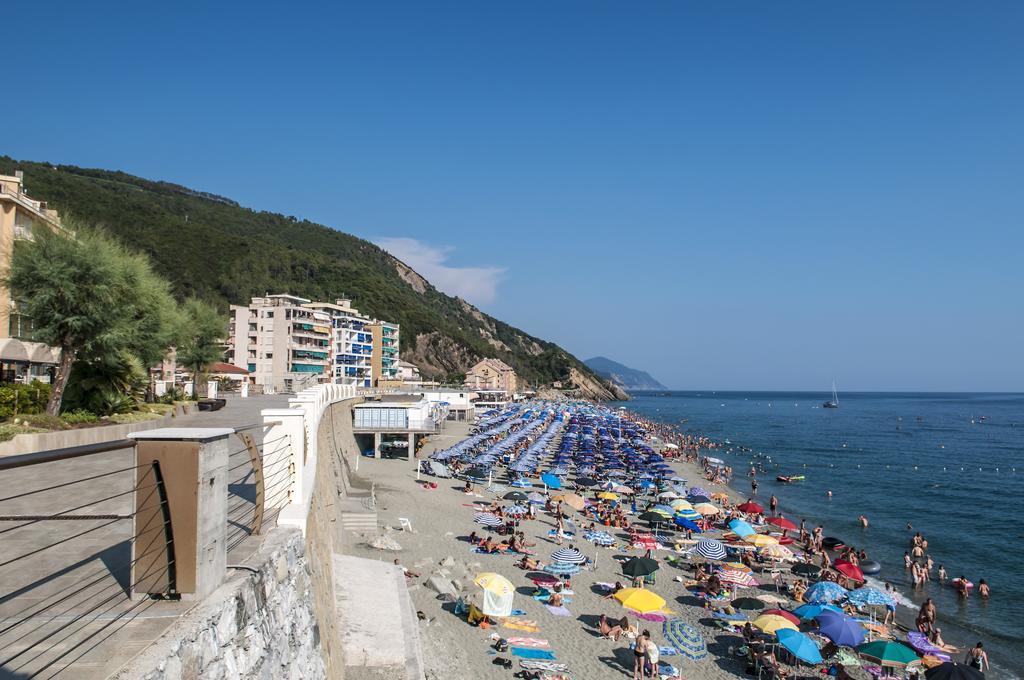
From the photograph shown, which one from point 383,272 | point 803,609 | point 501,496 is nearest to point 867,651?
point 803,609

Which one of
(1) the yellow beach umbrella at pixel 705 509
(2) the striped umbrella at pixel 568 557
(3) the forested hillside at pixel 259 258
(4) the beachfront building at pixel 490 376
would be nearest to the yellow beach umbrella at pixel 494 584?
(2) the striped umbrella at pixel 568 557

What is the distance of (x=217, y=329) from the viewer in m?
37.3

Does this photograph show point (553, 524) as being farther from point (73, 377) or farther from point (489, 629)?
point (73, 377)

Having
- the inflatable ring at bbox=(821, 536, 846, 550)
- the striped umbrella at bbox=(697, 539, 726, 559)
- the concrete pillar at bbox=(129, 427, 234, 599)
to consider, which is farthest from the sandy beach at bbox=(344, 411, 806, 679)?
the concrete pillar at bbox=(129, 427, 234, 599)

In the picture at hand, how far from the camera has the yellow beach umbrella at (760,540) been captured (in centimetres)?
2228

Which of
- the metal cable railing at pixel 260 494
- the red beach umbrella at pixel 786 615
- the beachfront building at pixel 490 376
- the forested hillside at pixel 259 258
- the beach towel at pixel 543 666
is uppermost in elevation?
the forested hillside at pixel 259 258

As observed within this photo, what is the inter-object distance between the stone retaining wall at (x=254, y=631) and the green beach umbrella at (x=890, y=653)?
13.4 metres

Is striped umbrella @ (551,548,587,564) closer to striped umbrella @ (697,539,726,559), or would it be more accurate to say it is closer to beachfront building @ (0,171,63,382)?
striped umbrella @ (697,539,726,559)

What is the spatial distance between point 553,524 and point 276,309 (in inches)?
1877

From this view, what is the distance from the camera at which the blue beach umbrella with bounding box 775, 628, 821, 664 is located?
13.8 m

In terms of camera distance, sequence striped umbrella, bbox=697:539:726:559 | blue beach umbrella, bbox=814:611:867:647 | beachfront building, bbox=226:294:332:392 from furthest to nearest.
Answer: beachfront building, bbox=226:294:332:392 → striped umbrella, bbox=697:539:726:559 → blue beach umbrella, bbox=814:611:867:647

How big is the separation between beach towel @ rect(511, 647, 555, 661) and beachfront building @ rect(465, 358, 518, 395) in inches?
3543

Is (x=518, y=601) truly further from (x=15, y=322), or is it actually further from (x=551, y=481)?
(x=15, y=322)

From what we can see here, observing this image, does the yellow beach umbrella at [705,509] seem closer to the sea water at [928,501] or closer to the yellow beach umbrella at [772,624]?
the sea water at [928,501]
